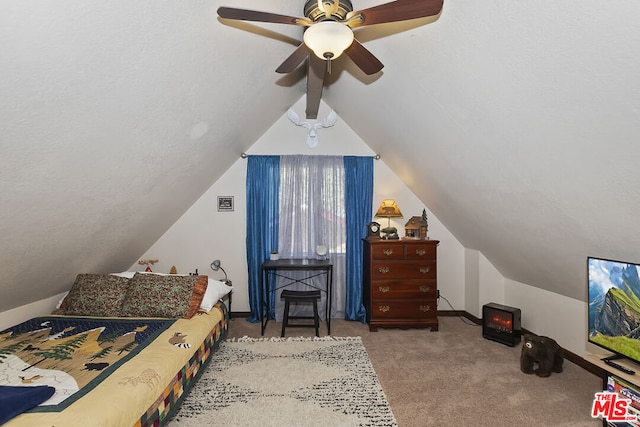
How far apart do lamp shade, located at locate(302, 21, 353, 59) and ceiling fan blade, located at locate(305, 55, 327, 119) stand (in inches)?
28.4

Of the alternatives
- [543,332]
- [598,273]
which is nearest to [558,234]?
[598,273]

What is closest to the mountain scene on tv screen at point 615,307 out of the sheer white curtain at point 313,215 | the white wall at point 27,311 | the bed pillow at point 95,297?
the sheer white curtain at point 313,215

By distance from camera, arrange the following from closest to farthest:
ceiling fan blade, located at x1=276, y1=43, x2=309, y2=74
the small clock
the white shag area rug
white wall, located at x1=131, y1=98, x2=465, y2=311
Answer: ceiling fan blade, located at x1=276, y1=43, x2=309, y2=74 < the white shag area rug < the small clock < white wall, located at x1=131, y1=98, x2=465, y2=311

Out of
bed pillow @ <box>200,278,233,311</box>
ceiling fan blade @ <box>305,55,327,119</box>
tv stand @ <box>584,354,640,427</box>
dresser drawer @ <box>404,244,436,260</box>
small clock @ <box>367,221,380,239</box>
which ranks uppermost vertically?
ceiling fan blade @ <box>305,55,327,119</box>

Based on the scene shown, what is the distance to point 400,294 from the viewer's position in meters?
3.76

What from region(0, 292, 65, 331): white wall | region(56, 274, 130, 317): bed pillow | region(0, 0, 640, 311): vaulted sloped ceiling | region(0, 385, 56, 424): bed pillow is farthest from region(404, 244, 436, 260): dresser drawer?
region(0, 292, 65, 331): white wall

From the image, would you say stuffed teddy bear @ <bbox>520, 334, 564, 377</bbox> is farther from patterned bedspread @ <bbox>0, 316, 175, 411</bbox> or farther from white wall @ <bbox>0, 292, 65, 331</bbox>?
white wall @ <bbox>0, 292, 65, 331</bbox>

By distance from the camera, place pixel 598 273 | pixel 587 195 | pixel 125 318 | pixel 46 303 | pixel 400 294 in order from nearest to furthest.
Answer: pixel 587 195 → pixel 598 273 → pixel 125 318 → pixel 46 303 → pixel 400 294

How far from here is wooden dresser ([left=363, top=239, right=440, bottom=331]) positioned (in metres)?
Answer: 3.75

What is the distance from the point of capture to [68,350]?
2.12m

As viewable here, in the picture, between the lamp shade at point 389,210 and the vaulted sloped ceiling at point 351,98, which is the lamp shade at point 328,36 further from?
the lamp shade at point 389,210

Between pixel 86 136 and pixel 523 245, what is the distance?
3.48 meters

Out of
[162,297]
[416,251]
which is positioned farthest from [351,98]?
[162,297]

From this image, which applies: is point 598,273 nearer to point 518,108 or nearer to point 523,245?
point 523,245
